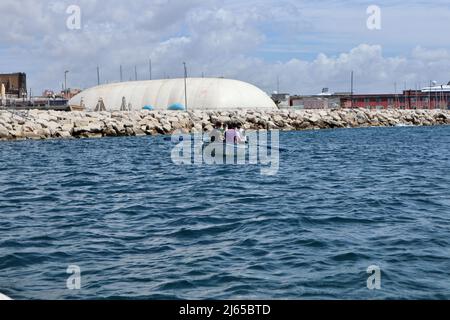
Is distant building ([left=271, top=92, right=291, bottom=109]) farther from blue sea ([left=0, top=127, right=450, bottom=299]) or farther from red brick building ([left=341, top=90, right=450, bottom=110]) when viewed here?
blue sea ([left=0, top=127, right=450, bottom=299])

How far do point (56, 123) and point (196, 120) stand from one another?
18.3 meters

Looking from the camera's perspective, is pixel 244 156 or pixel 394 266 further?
pixel 244 156

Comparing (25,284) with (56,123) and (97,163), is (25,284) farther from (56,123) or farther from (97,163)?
(56,123)

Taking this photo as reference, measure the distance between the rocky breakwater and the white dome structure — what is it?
43.5 ft

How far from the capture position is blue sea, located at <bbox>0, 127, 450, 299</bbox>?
10.2 meters

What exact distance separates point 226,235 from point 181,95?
297 feet

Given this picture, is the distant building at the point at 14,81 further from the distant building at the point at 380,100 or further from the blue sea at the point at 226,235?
the blue sea at the point at 226,235

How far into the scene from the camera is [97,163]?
33812 mm

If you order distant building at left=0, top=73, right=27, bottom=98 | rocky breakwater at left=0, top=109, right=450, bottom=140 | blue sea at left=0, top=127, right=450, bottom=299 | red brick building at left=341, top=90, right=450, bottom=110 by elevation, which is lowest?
blue sea at left=0, top=127, right=450, bottom=299

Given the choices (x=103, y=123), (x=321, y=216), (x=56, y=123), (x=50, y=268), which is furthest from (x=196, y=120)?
(x=50, y=268)

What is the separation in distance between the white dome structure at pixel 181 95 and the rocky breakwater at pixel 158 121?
522 inches

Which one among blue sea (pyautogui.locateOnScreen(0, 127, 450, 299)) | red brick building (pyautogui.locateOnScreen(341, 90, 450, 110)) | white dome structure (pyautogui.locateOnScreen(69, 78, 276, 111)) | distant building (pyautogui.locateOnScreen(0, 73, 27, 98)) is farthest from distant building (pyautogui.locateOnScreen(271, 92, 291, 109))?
blue sea (pyautogui.locateOnScreen(0, 127, 450, 299))

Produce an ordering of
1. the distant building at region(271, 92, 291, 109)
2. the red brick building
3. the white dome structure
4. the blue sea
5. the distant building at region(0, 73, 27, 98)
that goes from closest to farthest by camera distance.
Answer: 1. the blue sea
2. the white dome structure
3. the distant building at region(0, 73, 27, 98)
4. the distant building at region(271, 92, 291, 109)
5. the red brick building

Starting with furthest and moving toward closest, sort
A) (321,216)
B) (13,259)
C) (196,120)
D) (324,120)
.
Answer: (324,120), (196,120), (321,216), (13,259)
